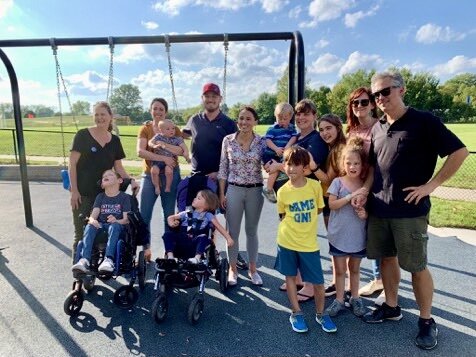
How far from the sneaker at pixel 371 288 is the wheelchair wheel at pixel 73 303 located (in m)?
2.51

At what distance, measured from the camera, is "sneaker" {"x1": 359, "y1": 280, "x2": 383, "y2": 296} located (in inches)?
128

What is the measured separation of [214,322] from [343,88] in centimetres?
6091

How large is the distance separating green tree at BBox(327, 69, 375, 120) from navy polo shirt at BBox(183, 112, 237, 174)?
157ft

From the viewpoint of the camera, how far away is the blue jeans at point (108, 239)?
2840 millimetres

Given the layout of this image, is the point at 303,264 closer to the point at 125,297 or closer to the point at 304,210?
the point at 304,210

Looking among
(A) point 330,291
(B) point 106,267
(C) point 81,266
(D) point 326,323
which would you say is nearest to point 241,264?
(A) point 330,291

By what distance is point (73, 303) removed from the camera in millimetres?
2807

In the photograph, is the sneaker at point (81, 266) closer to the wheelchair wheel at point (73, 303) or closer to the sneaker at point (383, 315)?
the wheelchair wheel at point (73, 303)

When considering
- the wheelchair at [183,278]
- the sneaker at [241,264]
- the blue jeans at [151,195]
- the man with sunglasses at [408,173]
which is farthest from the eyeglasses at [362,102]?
the sneaker at [241,264]

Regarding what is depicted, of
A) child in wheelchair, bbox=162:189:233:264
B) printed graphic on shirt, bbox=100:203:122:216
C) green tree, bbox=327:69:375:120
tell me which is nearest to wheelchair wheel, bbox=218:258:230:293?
child in wheelchair, bbox=162:189:233:264

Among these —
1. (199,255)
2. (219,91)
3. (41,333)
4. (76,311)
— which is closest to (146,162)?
(219,91)

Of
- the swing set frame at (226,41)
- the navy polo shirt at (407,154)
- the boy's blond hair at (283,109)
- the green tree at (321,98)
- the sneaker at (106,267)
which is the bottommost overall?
the sneaker at (106,267)

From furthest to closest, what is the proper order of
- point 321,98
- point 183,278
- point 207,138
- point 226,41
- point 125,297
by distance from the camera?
1. point 321,98
2. point 226,41
3. point 207,138
4. point 125,297
5. point 183,278

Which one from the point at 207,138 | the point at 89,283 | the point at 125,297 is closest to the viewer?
the point at 125,297
